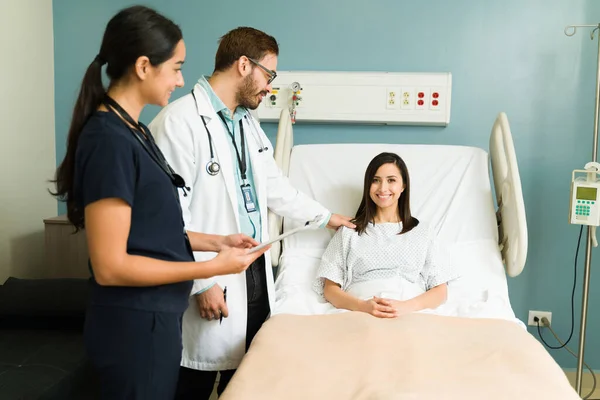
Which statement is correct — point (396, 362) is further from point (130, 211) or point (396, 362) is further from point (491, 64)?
point (491, 64)

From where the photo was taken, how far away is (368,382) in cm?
146

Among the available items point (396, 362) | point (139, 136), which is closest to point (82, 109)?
point (139, 136)

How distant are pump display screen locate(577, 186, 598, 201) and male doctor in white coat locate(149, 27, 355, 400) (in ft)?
4.60

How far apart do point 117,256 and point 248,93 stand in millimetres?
883

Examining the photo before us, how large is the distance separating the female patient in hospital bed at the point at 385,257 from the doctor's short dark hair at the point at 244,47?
2.43 feet

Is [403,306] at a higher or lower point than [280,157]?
lower

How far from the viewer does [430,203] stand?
2.49 m

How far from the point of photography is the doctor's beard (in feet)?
6.17

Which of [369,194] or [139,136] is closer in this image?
[139,136]

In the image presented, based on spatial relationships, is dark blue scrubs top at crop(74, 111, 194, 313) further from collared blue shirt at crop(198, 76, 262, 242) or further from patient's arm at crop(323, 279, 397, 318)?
patient's arm at crop(323, 279, 397, 318)

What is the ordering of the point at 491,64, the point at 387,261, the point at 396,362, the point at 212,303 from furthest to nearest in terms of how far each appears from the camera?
the point at 491,64, the point at 387,261, the point at 212,303, the point at 396,362

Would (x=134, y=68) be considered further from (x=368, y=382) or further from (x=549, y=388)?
(x=549, y=388)

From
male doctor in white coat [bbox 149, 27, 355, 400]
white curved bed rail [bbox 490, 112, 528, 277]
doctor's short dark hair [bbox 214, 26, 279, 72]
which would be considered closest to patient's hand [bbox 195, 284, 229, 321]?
male doctor in white coat [bbox 149, 27, 355, 400]

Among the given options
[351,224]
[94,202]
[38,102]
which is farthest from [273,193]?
[38,102]
